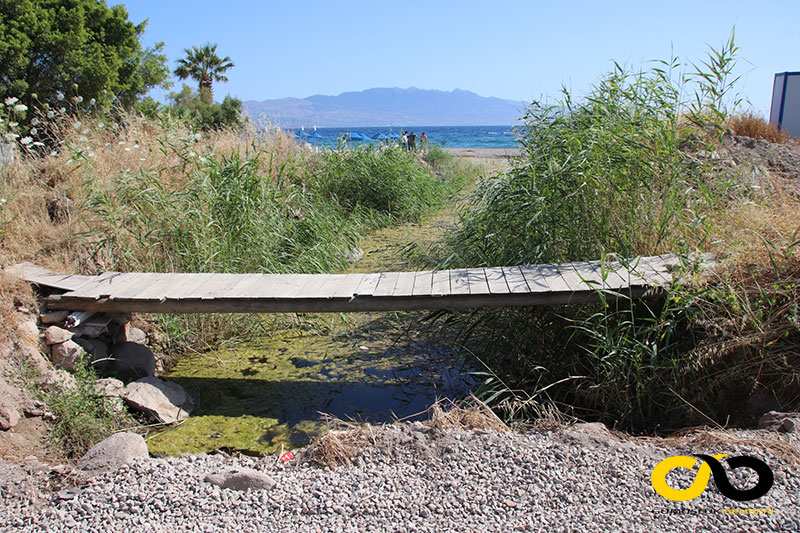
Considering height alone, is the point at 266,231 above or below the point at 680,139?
below

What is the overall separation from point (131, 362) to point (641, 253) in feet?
11.6

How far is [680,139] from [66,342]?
4.16 metres

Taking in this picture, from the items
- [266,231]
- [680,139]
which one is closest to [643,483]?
[680,139]

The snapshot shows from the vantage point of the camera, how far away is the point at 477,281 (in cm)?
378

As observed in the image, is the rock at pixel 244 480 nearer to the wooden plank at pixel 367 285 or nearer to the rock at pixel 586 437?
the rock at pixel 586 437

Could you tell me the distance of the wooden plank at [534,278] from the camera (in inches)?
137

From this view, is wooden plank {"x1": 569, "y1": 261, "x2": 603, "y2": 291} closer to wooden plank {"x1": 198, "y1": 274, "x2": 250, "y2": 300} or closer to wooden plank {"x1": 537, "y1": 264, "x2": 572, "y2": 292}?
wooden plank {"x1": 537, "y1": 264, "x2": 572, "y2": 292}

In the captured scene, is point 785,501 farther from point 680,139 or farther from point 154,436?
point 154,436

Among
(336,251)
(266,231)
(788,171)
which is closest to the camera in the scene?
(266,231)

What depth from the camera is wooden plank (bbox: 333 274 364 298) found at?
3.76m

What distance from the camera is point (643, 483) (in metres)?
2.30

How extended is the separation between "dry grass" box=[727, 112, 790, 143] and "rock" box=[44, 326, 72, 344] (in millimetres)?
9219

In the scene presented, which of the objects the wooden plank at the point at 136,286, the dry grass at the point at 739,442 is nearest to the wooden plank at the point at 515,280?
the dry grass at the point at 739,442

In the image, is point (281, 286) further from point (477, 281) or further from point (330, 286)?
point (477, 281)
